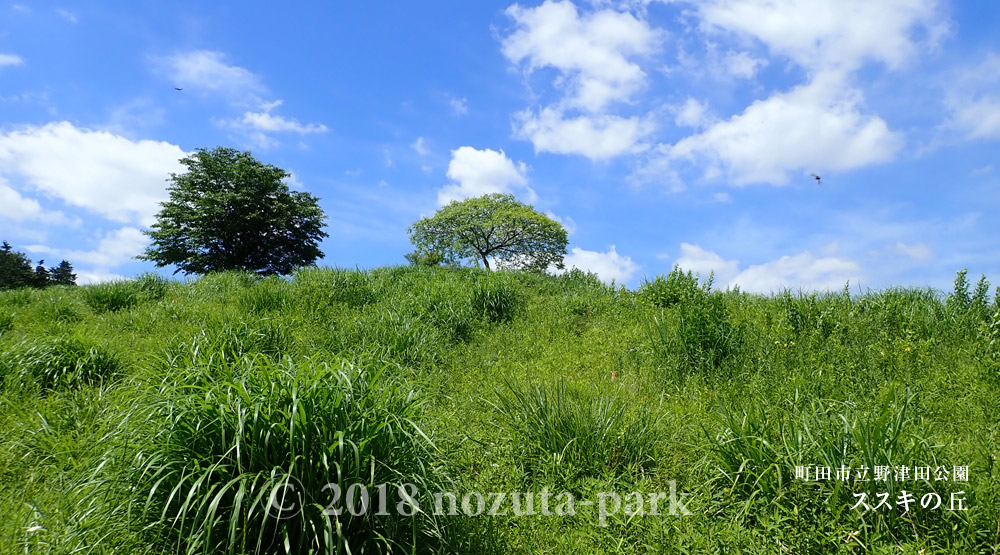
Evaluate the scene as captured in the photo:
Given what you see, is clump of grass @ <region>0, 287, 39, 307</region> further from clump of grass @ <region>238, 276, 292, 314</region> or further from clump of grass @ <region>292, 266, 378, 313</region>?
clump of grass @ <region>292, 266, 378, 313</region>

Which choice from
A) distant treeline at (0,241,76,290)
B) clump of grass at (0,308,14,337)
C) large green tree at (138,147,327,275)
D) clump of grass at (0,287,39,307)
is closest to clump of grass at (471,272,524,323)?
clump of grass at (0,308,14,337)

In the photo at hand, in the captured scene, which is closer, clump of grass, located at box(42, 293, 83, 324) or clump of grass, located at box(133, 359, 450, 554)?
clump of grass, located at box(133, 359, 450, 554)

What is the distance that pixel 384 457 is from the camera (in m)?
2.96

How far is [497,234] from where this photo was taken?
3666 centimetres

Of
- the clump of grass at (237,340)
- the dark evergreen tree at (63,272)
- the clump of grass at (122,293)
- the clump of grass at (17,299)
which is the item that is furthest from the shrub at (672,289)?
the dark evergreen tree at (63,272)

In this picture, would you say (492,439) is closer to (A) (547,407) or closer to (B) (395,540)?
(A) (547,407)

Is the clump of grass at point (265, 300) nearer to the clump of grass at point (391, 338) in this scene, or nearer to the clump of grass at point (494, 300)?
the clump of grass at point (391, 338)

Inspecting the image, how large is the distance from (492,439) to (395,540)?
4.97 ft

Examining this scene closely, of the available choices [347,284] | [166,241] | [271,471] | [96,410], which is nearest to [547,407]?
[271,471]

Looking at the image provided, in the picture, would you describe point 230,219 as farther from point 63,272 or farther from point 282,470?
point 282,470

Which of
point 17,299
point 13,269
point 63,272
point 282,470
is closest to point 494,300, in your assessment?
point 282,470

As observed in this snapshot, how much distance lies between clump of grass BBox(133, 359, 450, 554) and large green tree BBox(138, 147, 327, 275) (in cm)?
2718

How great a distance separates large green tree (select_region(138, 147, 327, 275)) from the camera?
96.7ft

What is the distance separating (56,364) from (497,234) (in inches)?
1244
